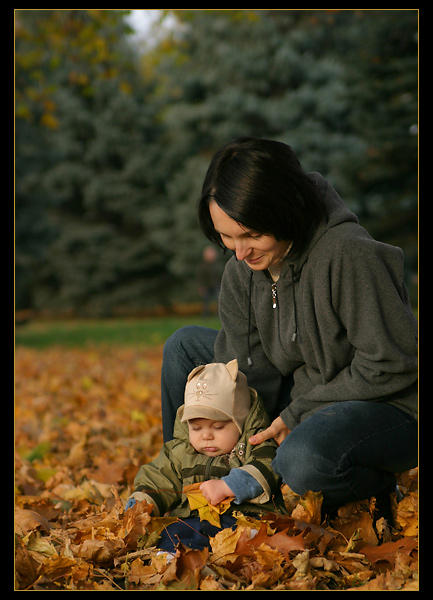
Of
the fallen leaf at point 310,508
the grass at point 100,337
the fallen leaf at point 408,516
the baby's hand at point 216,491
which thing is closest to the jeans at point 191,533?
the baby's hand at point 216,491

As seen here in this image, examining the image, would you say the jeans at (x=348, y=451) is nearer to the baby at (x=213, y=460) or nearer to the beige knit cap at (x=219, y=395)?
the baby at (x=213, y=460)

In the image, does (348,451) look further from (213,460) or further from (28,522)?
(28,522)

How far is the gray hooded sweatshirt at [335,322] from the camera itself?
6.75 feet

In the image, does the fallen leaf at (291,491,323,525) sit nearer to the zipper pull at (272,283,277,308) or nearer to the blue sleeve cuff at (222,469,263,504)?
the blue sleeve cuff at (222,469,263,504)

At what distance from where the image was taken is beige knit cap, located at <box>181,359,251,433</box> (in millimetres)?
2213

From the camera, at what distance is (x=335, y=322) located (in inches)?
84.8

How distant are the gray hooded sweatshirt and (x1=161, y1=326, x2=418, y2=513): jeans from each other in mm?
85

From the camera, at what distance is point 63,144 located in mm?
20375

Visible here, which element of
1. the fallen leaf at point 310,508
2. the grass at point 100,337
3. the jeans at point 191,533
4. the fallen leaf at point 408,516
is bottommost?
the grass at point 100,337

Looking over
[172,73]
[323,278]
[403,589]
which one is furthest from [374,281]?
[172,73]

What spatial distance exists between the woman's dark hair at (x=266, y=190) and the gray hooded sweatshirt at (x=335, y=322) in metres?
0.09

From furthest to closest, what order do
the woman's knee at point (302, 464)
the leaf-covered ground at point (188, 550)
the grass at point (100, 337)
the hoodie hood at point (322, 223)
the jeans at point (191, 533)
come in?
the grass at point (100, 337) → the hoodie hood at point (322, 223) → the jeans at point (191, 533) → the woman's knee at point (302, 464) → the leaf-covered ground at point (188, 550)

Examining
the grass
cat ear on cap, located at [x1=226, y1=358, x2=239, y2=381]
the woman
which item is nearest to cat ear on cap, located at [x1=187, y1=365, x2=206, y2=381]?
cat ear on cap, located at [x1=226, y1=358, x2=239, y2=381]

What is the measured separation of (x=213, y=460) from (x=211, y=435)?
0.34 feet
